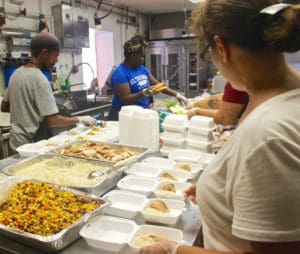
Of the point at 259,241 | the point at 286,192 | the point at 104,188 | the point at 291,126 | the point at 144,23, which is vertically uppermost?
the point at 144,23

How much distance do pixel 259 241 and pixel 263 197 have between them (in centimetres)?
10

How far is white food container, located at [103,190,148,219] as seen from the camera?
134cm

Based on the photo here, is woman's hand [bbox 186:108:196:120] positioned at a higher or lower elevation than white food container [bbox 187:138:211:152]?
higher

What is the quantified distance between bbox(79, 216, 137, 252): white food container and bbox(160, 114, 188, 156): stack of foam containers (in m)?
0.96

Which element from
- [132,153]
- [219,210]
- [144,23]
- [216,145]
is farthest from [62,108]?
[144,23]

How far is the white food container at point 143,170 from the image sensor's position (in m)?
1.76

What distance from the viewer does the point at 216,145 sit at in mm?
2182

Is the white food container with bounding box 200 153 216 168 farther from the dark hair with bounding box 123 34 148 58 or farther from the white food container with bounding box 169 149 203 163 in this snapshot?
the dark hair with bounding box 123 34 148 58

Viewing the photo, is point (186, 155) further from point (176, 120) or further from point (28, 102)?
point (28, 102)

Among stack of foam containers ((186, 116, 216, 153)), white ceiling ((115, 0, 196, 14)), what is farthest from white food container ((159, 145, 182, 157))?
white ceiling ((115, 0, 196, 14))

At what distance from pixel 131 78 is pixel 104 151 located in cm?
152

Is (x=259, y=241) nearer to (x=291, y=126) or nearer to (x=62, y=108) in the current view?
(x=291, y=126)

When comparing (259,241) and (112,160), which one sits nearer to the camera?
(259,241)

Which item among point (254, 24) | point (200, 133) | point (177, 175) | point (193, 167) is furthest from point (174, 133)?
point (254, 24)
